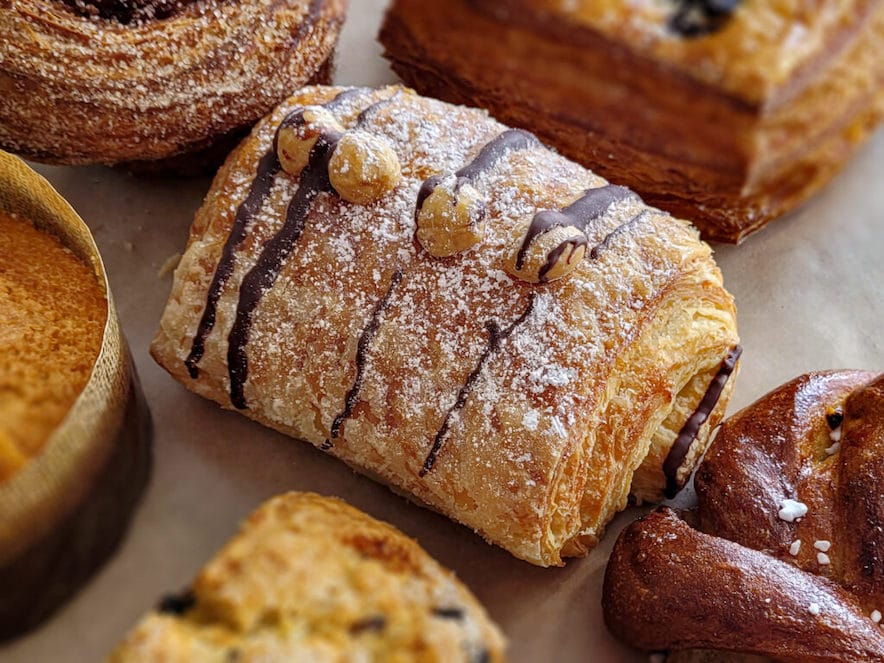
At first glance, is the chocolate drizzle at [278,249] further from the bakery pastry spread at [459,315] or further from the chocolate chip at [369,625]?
the chocolate chip at [369,625]

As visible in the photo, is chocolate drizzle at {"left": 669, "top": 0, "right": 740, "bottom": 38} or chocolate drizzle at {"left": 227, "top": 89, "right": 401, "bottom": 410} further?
chocolate drizzle at {"left": 227, "top": 89, "right": 401, "bottom": 410}

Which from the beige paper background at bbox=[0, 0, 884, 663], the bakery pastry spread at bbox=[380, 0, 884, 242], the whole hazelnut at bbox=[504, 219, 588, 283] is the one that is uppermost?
the bakery pastry spread at bbox=[380, 0, 884, 242]

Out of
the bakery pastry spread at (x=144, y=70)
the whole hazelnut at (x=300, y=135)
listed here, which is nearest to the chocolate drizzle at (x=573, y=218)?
the whole hazelnut at (x=300, y=135)

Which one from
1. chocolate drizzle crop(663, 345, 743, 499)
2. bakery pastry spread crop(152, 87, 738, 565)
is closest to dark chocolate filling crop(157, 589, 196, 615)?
bakery pastry spread crop(152, 87, 738, 565)

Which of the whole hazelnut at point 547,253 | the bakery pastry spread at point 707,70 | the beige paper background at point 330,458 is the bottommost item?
the beige paper background at point 330,458

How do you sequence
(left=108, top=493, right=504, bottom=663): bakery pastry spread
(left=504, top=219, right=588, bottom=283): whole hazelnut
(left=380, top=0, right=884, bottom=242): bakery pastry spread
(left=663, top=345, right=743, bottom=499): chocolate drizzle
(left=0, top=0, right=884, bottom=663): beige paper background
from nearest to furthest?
(left=380, top=0, right=884, bottom=242): bakery pastry spread → (left=108, top=493, right=504, bottom=663): bakery pastry spread → (left=0, top=0, right=884, bottom=663): beige paper background → (left=504, top=219, right=588, bottom=283): whole hazelnut → (left=663, top=345, right=743, bottom=499): chocolate drizzle

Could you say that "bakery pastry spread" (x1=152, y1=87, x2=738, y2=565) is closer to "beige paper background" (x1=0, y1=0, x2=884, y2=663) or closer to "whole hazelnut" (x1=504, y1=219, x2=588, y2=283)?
"whole hazelnut" (x1=504, y1=219, x2=588, y2=283)
